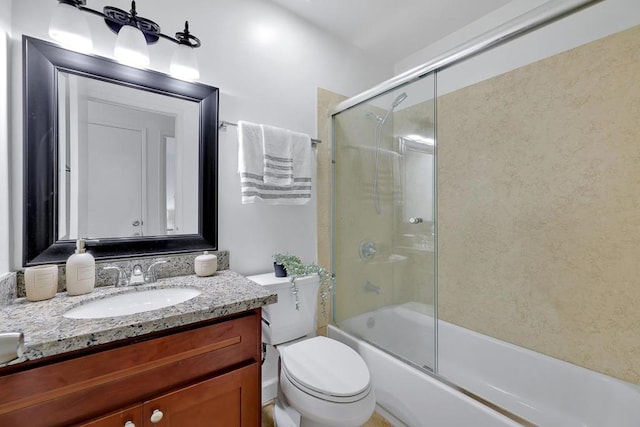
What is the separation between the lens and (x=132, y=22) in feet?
3.89

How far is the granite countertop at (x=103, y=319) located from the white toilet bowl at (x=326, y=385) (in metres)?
0.40

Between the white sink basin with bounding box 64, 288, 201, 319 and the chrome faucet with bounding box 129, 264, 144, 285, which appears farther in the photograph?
the chrome faucet with bounding box 129, 264, 144, 285

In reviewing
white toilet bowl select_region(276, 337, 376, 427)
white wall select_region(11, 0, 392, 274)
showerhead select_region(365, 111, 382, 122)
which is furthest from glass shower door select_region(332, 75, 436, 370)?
white toilet bowl select_region(276, 337, 376, 427)

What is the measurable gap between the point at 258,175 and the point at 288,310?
30.0 inches

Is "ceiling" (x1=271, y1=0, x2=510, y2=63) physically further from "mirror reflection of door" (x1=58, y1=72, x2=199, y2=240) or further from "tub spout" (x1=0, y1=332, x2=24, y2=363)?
"tub spout" (x1=0, y1=332, x2=24, y2=363)

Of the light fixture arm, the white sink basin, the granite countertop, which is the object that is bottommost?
the white sink basin

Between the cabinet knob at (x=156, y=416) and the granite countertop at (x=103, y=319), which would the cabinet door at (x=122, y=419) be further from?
the granite countertop at (x=103, y=319)

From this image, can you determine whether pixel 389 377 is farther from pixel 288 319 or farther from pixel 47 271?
pixel 47 271

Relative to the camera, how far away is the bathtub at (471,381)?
4.16ft

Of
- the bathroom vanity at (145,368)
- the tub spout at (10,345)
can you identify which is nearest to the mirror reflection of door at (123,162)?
the bathroom vanity at (145,368)

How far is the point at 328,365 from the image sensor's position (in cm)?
125

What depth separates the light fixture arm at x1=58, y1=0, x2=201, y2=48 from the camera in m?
1.11

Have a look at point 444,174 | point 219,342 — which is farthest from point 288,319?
point 444,174

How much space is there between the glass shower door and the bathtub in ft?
0.04
